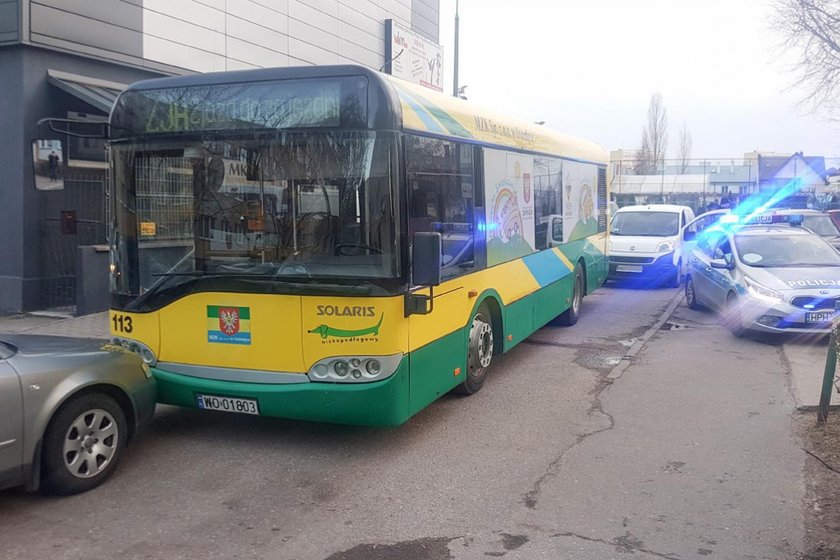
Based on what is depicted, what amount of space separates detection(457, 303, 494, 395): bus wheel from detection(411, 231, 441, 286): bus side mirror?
1608 millimetres

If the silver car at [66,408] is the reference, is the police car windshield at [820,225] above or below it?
above

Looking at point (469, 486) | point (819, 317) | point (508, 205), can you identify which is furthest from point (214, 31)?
point (469, 486)

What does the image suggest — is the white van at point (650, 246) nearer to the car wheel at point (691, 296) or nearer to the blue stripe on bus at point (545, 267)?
the car wheel at point (691, 296)

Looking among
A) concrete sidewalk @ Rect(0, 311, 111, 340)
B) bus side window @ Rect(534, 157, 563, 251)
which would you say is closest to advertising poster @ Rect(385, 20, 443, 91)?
bus side window @ Rect(534, 157, 563, 251)

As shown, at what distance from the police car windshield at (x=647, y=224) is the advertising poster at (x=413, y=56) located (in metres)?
6.85

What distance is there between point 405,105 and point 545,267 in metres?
4.29

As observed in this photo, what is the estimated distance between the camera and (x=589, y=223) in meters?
11.9

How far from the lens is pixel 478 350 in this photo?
706 centimetres

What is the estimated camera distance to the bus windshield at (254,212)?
5254mm

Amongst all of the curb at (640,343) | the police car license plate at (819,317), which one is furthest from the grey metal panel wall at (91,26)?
the police car license plate at (819,317)

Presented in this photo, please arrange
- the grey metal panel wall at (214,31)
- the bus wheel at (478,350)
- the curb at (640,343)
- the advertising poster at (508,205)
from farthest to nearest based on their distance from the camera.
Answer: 1. the grey metal panel wall at (214,31)
2. the curb at (640,343)
3. the advertising poster at (508,205)
4. the bus wheel at (478,350)

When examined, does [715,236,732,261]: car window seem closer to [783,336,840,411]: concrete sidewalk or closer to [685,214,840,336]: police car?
[685,214,840,336]: police car

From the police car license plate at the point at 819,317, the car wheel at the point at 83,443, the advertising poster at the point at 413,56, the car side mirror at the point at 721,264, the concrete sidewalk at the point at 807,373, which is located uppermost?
the advertising poster at the point at 413,56

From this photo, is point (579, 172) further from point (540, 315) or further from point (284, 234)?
point (284, 234)
